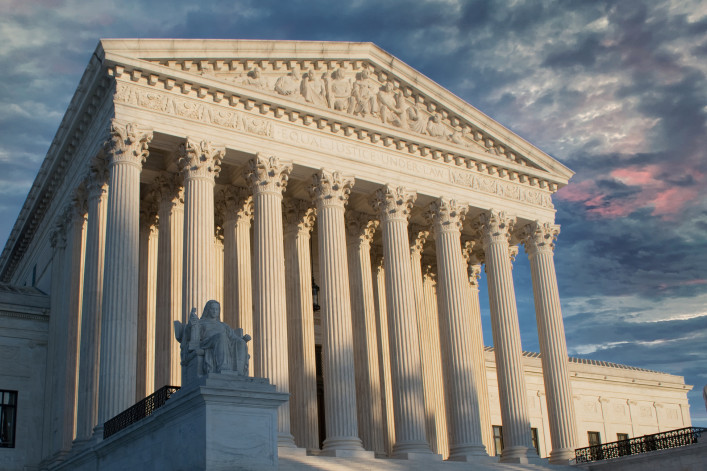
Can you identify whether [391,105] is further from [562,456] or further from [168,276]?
[562,456]

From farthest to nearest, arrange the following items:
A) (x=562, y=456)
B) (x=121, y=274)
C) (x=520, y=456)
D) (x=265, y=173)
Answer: (x=562, y=456) → (x=520, y=456) → (x=265, y=173) → (x=121, y=274)

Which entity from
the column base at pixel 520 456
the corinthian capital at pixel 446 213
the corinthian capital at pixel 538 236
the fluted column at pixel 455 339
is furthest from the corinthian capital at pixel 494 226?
the column base at pixel 520 456

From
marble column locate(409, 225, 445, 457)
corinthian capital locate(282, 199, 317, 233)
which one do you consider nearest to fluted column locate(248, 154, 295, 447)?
corinthian capital locate(282, 199, 317, 233)

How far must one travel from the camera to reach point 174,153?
109 ft

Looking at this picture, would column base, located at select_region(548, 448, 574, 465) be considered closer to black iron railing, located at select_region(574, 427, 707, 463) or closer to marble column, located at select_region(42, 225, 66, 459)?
black iron railing, located at select_region(574, 427, 707, 463)

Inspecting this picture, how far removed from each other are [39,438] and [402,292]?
17.0 metres

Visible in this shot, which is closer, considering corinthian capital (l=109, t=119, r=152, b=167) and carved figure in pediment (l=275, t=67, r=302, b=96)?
corinthian capital (l=109, t=119, r=152, b=167)

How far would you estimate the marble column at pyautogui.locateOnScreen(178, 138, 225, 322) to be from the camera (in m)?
30.0

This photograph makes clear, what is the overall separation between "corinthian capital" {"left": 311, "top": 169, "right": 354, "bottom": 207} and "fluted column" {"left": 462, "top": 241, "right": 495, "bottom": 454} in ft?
32.5

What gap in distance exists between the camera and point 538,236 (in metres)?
42.0

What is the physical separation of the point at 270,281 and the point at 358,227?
30.4 feet

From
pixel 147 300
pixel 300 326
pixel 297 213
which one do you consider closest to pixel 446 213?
pixel 297 213

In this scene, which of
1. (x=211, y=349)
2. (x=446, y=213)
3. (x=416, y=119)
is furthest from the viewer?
(x=416, y=119)

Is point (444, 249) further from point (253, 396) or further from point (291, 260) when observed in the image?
point (253, 396)
